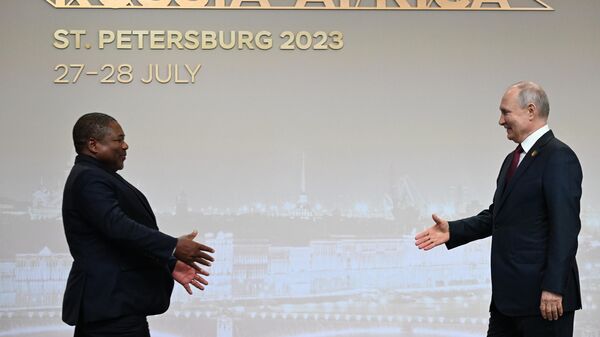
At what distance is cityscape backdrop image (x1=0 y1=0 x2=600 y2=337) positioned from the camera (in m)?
4.87

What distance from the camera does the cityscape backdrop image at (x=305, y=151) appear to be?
487cm

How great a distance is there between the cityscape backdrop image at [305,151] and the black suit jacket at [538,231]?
1.96 metres

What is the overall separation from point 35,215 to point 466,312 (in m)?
2.66

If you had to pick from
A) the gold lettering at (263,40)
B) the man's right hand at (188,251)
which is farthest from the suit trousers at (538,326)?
the gold lettering at (263,40)

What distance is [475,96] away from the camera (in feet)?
16.5

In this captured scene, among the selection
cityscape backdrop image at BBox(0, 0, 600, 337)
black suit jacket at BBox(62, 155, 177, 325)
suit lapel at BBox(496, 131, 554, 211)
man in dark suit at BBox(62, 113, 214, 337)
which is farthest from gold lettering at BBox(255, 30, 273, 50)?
suit lapel at BBox(496, 131, 554, 211)

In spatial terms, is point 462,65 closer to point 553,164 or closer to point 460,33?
point 460,33

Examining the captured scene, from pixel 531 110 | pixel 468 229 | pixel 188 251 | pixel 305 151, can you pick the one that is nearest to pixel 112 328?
pixel 188 251

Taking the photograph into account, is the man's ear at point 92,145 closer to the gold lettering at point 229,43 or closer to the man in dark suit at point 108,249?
the man in dark suit at point 108,249

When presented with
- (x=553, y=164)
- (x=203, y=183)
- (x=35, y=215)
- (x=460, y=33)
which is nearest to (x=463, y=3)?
(x=460, y=33)

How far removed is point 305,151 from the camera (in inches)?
195

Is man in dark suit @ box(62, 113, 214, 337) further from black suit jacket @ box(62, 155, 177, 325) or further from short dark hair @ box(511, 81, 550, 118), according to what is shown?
short dark hair @ box(511, 81, 550, 118)

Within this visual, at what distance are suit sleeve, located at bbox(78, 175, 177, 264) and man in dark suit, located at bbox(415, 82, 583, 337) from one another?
1214 mm

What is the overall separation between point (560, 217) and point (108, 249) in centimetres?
160
